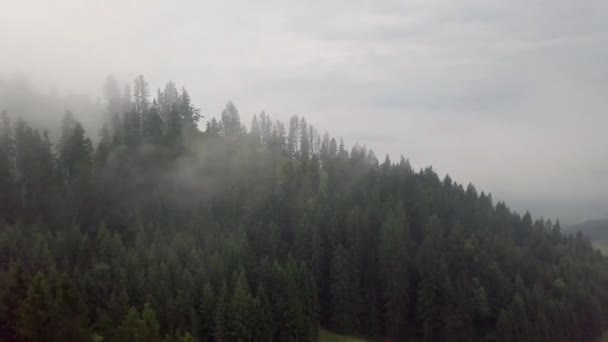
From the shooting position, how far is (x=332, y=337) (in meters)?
90.8

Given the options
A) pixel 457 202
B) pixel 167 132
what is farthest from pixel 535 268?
pixel 167 132

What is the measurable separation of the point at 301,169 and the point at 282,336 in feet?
172

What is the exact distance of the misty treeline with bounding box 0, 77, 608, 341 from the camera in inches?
2638

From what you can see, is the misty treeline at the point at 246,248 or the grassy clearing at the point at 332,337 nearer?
the misty treeline at the point at 246,248

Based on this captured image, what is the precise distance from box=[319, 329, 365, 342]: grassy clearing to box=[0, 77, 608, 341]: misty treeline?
106 inches

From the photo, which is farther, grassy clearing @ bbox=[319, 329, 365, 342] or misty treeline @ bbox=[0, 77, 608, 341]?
grassy clearing @ bbox=[319, 329, 365, 342]

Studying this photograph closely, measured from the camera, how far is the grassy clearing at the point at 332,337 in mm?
89312

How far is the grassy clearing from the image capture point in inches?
3516

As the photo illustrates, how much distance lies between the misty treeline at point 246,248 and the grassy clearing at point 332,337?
2.68m

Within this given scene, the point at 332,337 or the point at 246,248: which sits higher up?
the point at 246,248

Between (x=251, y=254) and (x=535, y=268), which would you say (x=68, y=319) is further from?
(x=535, y=268)

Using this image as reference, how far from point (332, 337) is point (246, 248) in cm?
2119

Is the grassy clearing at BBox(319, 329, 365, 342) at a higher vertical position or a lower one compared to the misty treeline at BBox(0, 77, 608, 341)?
lower

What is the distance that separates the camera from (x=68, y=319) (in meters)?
46.1
